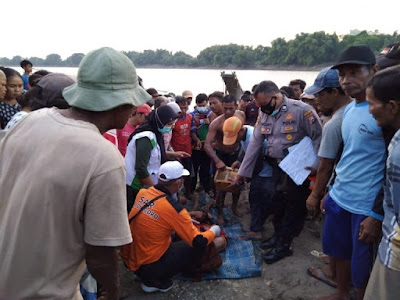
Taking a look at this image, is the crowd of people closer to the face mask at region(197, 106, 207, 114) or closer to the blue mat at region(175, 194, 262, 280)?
the blue mat at region(175, 194, 262, 280)

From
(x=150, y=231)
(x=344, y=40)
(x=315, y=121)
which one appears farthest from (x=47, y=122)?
(x=344, y=40)

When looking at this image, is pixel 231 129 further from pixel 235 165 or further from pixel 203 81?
Result: pixel 203 81

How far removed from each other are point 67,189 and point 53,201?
69 millimetres

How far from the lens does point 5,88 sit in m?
3.77

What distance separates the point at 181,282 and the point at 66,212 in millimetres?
2515

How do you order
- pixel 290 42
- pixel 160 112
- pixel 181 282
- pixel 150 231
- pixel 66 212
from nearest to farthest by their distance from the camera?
pixel 66 212
pixel 150 231
pixel 181 282
pixel 160 112
pixel 290 42

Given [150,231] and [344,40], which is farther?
[344,40]

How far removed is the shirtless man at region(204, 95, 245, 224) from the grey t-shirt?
2.11m

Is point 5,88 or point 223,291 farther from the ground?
point 5,88

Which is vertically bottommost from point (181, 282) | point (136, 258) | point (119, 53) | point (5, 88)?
point (181, 282)

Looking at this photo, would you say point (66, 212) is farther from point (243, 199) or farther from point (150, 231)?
point (243, 199)

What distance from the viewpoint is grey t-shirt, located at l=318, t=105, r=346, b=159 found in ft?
8.54

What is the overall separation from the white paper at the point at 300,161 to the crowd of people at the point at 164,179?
0.25ft

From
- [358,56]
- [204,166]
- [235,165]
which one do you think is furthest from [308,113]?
[204,166]
